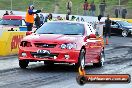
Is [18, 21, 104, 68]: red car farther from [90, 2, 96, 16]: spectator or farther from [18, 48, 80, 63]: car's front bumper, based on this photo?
[90, 2, 96, 16]: spectator

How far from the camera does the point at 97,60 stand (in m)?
Answer: 15.6

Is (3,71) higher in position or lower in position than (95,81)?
lower

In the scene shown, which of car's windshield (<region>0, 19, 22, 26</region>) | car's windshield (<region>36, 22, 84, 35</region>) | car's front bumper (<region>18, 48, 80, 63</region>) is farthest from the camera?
car's windshield (<region>0, 19, 22, 26</region>)

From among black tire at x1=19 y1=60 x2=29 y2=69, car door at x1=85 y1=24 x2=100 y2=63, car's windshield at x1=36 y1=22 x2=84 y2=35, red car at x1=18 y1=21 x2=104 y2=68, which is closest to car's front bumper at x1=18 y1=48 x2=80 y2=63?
red car at x1=18 y1=21 x2=104 y2=68

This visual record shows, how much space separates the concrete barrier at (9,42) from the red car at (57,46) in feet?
16.6

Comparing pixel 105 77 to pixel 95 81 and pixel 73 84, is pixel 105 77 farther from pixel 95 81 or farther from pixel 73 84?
pixel 73 84

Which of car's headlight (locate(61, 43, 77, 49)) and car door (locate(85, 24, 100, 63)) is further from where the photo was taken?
car door (locate(85, 24, 100, 63))

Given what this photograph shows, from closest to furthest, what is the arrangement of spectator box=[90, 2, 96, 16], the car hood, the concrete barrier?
the car hood, the concrete barrier, spectator box=[90, 2, 96, 16]

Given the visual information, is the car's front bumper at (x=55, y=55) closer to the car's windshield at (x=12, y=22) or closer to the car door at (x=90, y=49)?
the car door at (x=90, y=49)

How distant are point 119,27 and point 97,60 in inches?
1095

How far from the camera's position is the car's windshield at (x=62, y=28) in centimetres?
1449

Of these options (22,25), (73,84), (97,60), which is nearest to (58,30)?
(97,60)

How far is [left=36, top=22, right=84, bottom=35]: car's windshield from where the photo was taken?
14492 mm

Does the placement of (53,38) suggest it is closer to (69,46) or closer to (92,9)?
(69,46)
